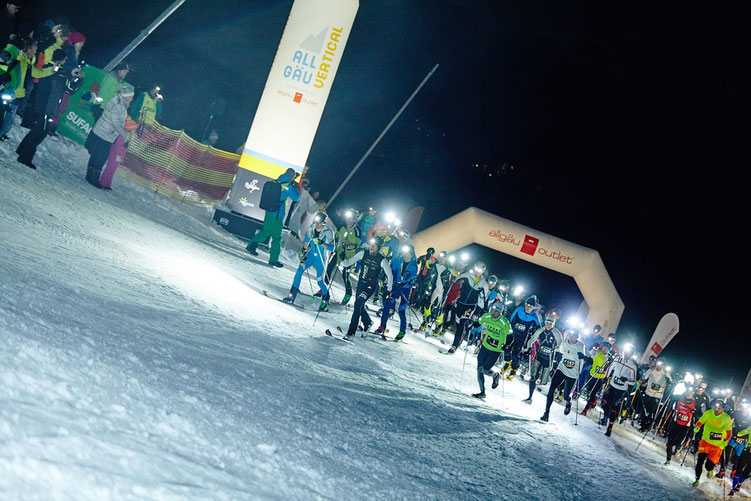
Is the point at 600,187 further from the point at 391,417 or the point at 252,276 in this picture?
the point at 391,417

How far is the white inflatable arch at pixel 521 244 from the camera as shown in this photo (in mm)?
20078

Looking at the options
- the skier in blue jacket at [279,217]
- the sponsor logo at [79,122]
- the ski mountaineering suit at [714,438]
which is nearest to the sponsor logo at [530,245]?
the ski mountaineering suit at [714,438]

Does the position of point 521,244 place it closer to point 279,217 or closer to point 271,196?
point 279,217

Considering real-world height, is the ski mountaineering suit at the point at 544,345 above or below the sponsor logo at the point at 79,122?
below

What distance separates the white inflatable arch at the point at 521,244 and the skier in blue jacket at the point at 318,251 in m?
10.3

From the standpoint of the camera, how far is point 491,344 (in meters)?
9.76

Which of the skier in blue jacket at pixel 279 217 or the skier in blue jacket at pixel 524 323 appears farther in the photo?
the skier in blue jacket at pixel 279 217

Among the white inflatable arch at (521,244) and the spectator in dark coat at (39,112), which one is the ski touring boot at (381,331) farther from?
the white inflatable arch at (521,244)

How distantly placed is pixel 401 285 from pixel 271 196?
3.62 m

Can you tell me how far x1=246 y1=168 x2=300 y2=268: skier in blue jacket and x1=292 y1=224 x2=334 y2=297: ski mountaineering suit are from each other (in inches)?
91.2

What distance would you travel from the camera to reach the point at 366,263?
379 inches

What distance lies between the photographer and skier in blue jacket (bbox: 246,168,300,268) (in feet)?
39.7

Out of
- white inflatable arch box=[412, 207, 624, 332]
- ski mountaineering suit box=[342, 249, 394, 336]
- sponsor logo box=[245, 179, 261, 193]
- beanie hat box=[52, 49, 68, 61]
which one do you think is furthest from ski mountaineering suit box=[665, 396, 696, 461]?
beanie hat box=[52, 49, 68, 61]

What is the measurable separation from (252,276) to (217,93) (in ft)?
32.7
